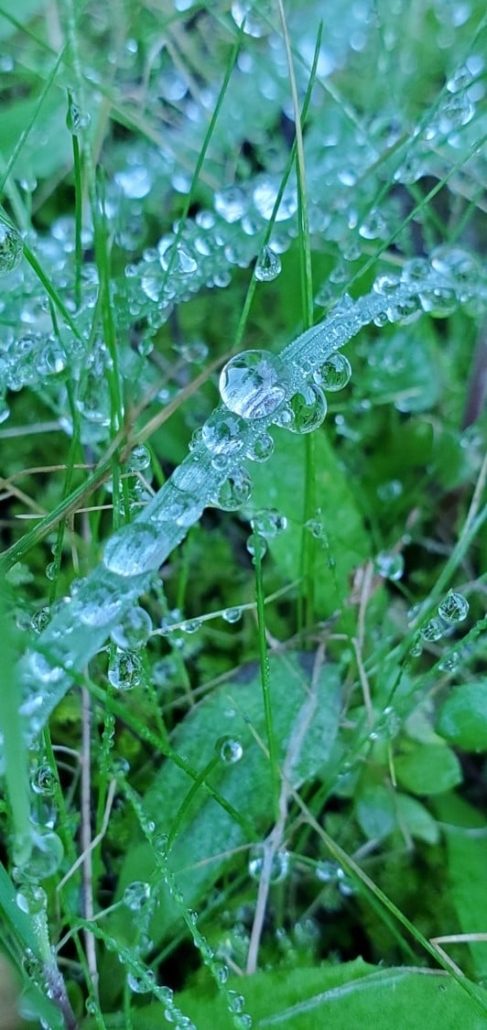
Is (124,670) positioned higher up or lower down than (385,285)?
lower down

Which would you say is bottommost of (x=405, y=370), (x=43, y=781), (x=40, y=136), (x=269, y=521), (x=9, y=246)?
(x=43, y=781)

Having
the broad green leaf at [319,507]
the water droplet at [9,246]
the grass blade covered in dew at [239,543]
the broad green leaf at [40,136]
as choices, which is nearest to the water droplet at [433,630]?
the grass blade covered in dew at [239,543]

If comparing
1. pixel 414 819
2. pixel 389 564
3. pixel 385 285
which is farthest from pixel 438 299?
pixel 414 819

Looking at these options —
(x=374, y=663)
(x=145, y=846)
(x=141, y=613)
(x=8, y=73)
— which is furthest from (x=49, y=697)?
(x=8, y=73)

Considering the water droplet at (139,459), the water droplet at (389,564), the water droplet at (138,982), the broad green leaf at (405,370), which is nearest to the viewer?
the water droplet at (138,982)

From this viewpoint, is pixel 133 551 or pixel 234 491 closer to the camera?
pixel 133 551

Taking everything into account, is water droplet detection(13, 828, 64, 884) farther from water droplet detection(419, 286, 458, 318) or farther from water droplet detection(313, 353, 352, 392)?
water droplet detection(419, 286, 458, 318)

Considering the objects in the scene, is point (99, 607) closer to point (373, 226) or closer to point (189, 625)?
point (189, 625)

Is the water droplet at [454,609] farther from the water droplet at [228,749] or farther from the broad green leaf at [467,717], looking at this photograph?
the water droplet at [228,749]

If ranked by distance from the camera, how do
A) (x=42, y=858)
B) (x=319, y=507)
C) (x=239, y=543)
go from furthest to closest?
(x=239, y=543) < (x=319, y=507) < (x=42, y=858)
